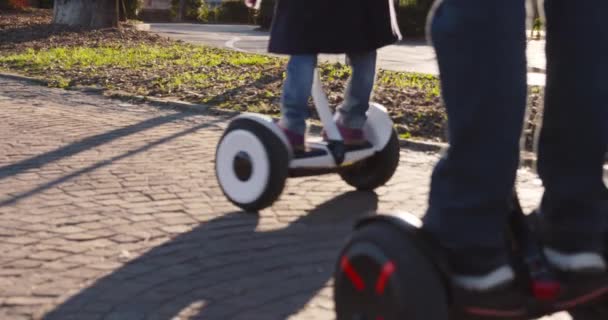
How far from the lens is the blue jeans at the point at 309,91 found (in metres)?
3.93

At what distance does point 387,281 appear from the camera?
6.51 feet

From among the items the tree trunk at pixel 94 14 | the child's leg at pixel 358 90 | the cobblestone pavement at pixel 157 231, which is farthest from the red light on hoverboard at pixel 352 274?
the tree trunk at pixel 94 14

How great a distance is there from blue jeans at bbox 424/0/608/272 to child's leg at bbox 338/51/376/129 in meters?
2.04

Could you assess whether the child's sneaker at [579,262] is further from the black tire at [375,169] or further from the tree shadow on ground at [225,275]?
the black tire at [375,169]

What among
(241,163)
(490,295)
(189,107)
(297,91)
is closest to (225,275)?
(241,163)

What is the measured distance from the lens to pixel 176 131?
632cm

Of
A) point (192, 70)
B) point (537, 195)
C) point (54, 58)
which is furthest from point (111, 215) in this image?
point (54, 58)

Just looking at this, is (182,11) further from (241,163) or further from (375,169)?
(241,163)

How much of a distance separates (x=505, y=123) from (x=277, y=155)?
6.51 ft

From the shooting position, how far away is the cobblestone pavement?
9.77 feet

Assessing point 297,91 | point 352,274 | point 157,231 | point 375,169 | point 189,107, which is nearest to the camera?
point 352,274

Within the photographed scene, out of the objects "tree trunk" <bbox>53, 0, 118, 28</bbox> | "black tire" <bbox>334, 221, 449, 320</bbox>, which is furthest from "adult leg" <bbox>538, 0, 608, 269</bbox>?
"tree trunk" <bbox>53, 0, 118, 28</bbox>

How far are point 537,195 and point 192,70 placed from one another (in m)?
6.51

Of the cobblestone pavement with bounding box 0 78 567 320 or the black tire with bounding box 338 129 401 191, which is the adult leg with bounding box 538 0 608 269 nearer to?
the cobblestone pavement with bounding box 0 78 567 320
